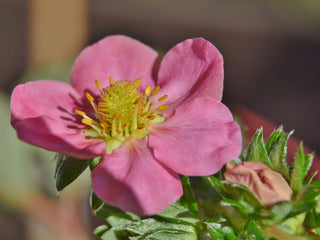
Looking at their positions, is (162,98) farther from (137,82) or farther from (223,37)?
(223,37)

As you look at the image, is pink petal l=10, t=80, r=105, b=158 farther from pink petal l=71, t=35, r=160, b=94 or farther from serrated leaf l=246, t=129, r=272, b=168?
serrated leaf l=246, t=129, r=272, b=168

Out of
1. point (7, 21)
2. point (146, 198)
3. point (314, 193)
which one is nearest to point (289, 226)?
point (314, 193)

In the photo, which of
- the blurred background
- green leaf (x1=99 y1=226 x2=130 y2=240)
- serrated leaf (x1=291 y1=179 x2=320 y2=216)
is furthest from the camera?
the blurred background

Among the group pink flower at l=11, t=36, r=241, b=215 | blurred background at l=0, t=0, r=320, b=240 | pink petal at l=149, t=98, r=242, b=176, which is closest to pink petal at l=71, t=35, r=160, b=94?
pink flower at l=11, t=36, r=241, b=215

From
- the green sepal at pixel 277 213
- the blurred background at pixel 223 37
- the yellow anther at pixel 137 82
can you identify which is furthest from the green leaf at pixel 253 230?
the blurred background at pixel 223 37

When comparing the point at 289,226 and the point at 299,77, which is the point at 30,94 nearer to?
the point at 289,226

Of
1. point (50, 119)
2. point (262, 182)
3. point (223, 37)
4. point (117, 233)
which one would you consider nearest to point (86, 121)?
point (50, 119)

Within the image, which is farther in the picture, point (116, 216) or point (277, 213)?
point (116, 216)
